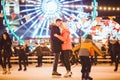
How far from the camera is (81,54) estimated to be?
539 inches

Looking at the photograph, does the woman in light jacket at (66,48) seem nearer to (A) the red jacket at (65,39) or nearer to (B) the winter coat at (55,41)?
(A) the red jacket at (65,39)

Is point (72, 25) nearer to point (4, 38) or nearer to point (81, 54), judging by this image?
point (4, 38)

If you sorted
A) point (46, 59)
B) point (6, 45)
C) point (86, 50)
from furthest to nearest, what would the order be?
point (46, 59), point (6, 45), point (86, 50)

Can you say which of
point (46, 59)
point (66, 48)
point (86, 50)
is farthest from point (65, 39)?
point (46, 59)

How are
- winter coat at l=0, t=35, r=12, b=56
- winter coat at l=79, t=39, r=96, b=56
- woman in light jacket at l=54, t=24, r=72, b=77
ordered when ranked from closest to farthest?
winter coat at l=79, t=39, r=96, b=56 < woman in light jacket at l=54, t=24, r=72, b=77 < winter coat at l=0, t=35, r=12, b=56

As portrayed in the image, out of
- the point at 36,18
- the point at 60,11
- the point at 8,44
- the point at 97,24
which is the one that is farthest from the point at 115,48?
the point at 97,24

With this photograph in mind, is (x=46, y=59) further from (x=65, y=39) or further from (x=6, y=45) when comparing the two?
(x=65, y=39)

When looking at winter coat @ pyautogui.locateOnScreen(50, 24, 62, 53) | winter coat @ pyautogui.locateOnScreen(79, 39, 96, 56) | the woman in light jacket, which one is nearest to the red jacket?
the woman in light jacket

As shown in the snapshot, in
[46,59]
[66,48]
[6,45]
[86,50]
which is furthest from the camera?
[46,59]

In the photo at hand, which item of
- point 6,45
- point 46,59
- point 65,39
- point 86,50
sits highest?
point 65,39

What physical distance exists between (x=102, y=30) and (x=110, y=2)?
21.0m

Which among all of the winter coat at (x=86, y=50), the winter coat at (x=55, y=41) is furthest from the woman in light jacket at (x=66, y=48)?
the winter coat at (x=86, y=50)

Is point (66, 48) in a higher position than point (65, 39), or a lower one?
lower

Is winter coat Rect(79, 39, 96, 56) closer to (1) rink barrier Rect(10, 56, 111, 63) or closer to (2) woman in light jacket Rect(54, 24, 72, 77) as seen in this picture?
(2) woman in light jacket Rect(54, 24, 72, 77)
